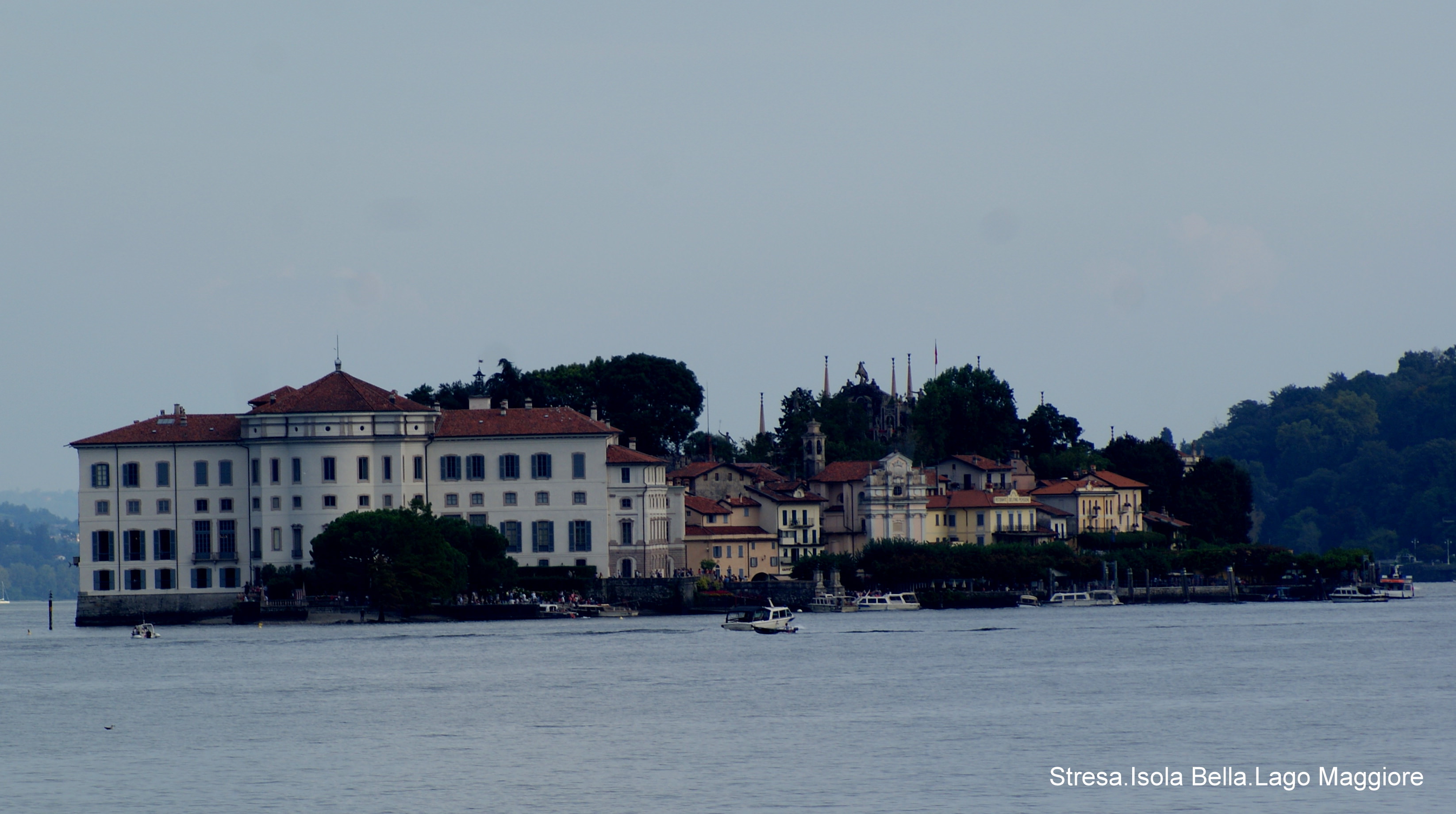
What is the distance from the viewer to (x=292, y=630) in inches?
3691

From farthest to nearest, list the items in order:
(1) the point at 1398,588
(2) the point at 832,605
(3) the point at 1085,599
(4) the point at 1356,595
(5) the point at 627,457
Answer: (1) the point at 1398,588 → (4) the point at 1356,595 → (3) the point at 1085,599 → (2) the point at 832,605 → (5) the point at 627,457

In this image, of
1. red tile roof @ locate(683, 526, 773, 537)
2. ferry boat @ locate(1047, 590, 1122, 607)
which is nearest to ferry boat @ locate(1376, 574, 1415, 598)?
ferry boat @ locate(1047, 590, 1122, 607)

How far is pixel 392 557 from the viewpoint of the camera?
306 feet

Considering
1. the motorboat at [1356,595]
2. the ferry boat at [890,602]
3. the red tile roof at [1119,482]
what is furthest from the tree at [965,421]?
the ferry boat at [890,602]

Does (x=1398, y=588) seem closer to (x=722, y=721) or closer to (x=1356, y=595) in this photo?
(x=1356, y=595)

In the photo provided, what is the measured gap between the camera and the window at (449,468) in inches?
4067

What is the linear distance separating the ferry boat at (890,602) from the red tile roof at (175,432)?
109 feet

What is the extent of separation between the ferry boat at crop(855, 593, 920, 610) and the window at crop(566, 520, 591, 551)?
49.8 ft

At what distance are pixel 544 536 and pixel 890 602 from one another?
19.0 m

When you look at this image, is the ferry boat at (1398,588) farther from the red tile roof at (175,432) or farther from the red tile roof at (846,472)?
the red tile roof at (175,432)

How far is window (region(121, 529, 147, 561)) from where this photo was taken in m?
101

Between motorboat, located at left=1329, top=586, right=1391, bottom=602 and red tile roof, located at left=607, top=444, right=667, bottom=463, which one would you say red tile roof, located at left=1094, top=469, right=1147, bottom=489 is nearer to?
motorboat, located at left=1329, top=586, right=1391, bottom=602

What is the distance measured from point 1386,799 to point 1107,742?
31.7ft

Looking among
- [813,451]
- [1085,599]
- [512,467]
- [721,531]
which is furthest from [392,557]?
[813,451]
